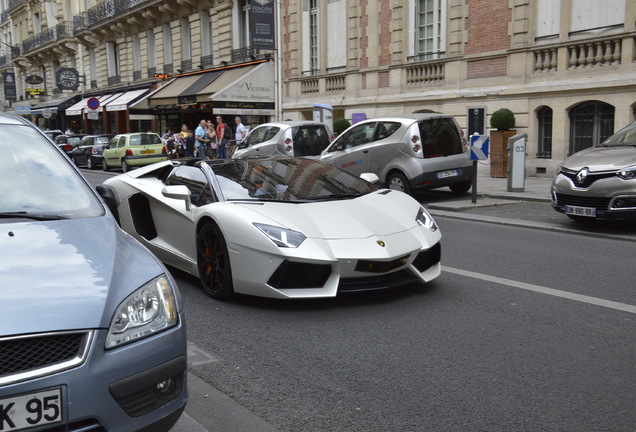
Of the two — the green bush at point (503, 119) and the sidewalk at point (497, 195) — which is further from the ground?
the green bush at point (503, 119)

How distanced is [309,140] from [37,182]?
12.6m

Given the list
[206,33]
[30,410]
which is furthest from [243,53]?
[30,410]

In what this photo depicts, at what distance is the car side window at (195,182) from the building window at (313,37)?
19.3 meters

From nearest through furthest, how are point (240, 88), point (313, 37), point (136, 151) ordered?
point (136, 151) → point (313, 37) → point (240, 88)

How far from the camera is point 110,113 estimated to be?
43375 mm

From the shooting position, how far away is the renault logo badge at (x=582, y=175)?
904cm

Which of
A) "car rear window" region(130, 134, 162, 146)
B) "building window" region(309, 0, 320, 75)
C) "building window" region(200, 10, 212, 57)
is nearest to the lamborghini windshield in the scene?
"car rear window" region(130, 134, 162, 146)

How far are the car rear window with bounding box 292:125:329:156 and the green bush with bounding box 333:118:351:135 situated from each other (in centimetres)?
613

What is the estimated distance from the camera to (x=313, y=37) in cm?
2566

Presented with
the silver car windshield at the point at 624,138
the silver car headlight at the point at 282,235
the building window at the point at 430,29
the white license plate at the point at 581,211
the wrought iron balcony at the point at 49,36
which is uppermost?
the wrought iron balcony at the point at 49,36

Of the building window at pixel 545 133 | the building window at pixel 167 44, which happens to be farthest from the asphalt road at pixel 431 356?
the building window at pixel 167 44

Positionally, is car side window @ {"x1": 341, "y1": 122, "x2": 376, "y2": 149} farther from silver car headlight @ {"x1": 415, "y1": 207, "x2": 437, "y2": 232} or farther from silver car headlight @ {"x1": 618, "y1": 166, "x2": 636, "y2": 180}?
silver car headlight @ {"x1": 415, "y1": 207, "x2": 437, "y2": 232}

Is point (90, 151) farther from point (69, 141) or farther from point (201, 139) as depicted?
point (201, 139)

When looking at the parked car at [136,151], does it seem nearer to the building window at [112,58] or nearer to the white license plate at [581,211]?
the white license plate at [581,211]
